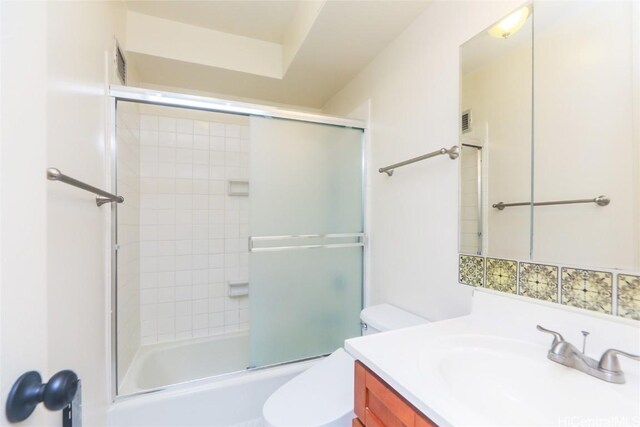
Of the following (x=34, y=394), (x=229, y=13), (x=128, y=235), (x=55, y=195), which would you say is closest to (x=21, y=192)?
(x=34, y=394)

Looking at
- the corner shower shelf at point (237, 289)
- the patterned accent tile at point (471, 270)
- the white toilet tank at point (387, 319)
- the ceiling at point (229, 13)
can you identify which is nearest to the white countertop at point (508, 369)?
the patterned accent tile at point (471, 270)

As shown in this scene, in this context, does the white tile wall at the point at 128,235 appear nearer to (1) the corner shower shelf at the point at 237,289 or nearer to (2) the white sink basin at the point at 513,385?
(1) the corner shower shelf at the point at 237,289

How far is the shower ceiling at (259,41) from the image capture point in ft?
5.02

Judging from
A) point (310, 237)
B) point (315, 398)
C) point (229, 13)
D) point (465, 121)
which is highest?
point (229, 13)

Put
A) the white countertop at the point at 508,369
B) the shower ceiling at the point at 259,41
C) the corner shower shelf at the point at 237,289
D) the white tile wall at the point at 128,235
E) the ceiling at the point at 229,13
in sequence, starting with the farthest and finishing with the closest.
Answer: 1. the corner shower shelf at the point at 237,289
2. the ceiling at the point at 229,13
3. the white tile wall at the point at 128,235
4. the shower ceiling at the point at 259,41
5. the white countertop at the point at 508,369

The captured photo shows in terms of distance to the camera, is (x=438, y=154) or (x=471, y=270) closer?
(x=471, y=270)

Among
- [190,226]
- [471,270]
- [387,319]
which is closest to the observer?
[471,270]

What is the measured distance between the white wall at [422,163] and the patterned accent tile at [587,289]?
0.37 m

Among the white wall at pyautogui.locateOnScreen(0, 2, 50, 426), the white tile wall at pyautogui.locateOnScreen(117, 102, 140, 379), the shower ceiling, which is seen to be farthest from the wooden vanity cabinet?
the shower ceiling

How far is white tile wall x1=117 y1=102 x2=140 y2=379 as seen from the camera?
1.64 m

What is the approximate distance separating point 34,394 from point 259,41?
7.70 ft

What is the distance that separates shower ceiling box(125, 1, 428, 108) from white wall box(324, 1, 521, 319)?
19 centimetres

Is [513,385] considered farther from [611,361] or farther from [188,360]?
[188,360]

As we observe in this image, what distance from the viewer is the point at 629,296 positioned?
73 centimetres
